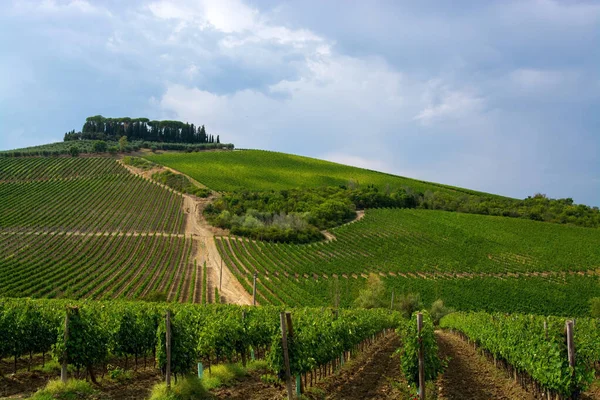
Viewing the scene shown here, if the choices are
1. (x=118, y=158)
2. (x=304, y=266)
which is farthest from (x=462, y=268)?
(x=118, y=158)

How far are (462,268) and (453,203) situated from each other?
55.8 metres

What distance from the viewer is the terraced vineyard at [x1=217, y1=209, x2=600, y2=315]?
5850 centimetres

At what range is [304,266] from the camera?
6819cm

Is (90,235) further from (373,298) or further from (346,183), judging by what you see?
(346,183)

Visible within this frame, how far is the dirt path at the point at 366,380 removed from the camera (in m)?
14.0

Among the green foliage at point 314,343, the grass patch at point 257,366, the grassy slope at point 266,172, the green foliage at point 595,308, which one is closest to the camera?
the green foliage at point 314,343

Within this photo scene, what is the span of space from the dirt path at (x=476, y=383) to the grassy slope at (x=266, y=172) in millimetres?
102973

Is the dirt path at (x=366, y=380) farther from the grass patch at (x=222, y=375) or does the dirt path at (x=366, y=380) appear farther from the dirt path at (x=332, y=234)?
the dirt path at (x=332, y=234)

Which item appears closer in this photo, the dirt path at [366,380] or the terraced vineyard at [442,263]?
the dirt path at [366,380]

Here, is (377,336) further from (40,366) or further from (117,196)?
(117,196)

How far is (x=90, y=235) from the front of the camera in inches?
2972

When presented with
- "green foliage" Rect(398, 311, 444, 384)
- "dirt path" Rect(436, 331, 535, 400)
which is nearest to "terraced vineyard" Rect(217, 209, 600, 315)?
"dirt path" Rect(436, 331, 535, 400)

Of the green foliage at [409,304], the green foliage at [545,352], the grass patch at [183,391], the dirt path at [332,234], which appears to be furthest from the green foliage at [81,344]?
the dirt path at [332,234]

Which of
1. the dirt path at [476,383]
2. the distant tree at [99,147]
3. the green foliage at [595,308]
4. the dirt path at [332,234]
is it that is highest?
the distant tree at [99,147]
